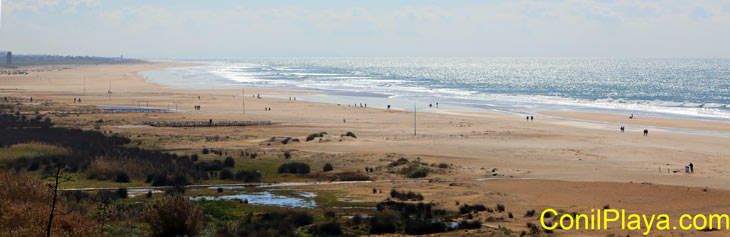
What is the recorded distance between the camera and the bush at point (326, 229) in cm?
1648

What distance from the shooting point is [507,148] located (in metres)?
39.3

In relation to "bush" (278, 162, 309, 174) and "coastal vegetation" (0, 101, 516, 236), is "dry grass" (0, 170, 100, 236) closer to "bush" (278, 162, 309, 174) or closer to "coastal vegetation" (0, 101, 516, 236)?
"coastal vegetation" (0, 101, 516, 236)

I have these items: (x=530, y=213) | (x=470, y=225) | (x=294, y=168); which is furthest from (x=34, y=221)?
(x=294, y=168)

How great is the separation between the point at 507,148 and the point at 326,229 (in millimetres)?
24670

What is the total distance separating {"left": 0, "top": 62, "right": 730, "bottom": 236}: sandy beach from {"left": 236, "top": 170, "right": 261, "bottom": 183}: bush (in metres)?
3.03

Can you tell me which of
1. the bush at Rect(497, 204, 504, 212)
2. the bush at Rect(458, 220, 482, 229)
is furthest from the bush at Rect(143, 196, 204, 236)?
the bush at Rect(497, 204, 504, 212)

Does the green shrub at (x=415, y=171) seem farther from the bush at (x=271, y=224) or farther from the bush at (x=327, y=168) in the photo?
the bush at (x=271, y=224)

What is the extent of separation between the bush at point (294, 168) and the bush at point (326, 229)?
12.1 metres

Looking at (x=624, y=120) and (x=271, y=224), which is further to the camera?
(x=624, y=120)

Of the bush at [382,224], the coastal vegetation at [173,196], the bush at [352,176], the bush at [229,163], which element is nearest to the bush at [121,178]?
the coastal vegetation at [173,196]

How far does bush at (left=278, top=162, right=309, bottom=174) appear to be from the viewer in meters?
28.9

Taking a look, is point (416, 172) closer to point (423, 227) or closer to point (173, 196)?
point (423, 227)

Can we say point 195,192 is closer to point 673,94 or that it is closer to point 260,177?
point 260,177

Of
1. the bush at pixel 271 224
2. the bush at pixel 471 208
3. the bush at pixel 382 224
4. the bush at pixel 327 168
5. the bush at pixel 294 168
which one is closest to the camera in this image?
the bush at pixel 271 224
